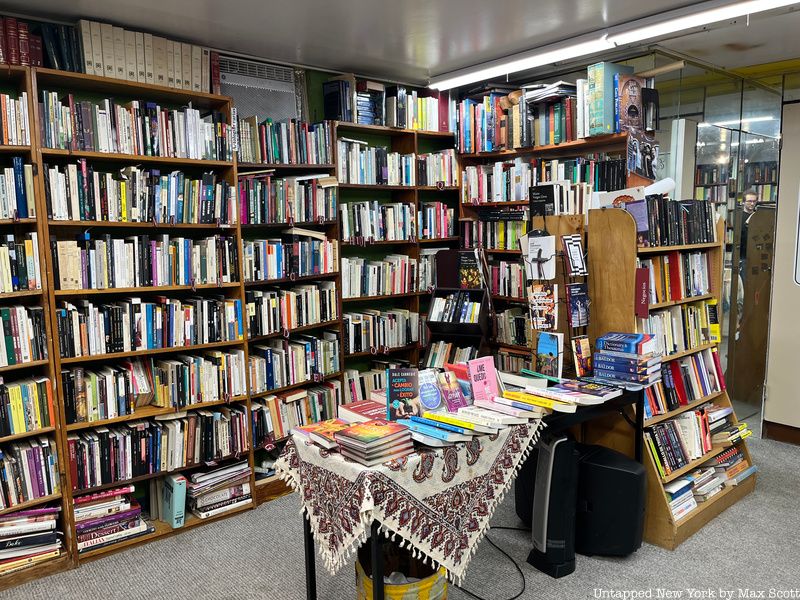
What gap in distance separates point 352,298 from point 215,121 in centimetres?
157

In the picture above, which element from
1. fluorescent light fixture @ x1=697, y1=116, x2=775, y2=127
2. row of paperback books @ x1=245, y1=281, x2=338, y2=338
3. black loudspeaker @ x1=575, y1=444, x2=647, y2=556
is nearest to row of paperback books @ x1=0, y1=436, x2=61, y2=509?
row of paperback books @ x1=245, y1=281, x2=338, y2=338

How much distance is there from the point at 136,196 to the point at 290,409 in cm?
171

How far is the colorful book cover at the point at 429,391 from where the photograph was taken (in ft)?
9.04

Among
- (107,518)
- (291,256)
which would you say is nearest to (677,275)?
(291,256)

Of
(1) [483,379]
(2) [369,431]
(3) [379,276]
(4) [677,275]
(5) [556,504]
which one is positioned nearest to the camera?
(2) [369,431]

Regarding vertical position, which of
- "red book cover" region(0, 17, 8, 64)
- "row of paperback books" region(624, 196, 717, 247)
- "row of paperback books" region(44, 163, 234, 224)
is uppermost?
"red book cover" region(0, 17, 8, 64)

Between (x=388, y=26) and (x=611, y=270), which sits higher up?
(x=388, y=26)

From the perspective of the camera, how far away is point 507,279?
5.01 meters

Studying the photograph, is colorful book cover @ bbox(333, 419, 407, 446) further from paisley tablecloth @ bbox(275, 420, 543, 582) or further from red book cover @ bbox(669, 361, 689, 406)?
red book cover @ bbox(669, 361, 689, 406)

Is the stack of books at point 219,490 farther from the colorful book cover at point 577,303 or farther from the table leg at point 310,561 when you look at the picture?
the colorful book cover at point 577,303

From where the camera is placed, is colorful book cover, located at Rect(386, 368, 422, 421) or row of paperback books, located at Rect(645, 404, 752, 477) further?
row of paperback books, located at Rect(645, 404, 752, 477)

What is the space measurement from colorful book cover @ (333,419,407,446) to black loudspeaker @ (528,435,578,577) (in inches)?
37.9

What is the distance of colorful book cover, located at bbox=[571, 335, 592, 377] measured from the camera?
11.2ft

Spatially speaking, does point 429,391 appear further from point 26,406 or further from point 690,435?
point 26,406
